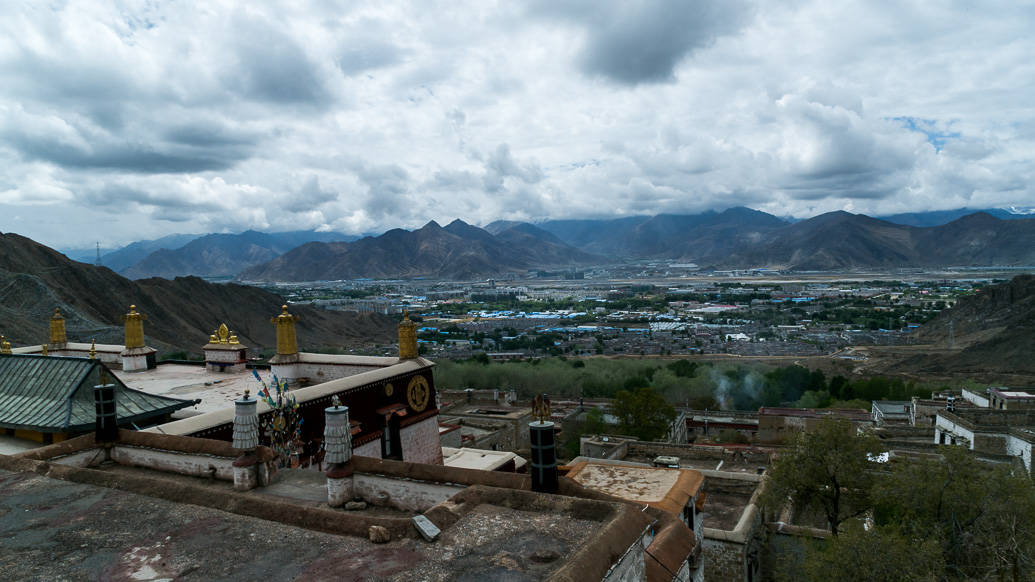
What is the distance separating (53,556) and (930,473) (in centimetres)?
1635

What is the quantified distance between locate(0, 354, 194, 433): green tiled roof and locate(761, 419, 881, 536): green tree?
1428cm

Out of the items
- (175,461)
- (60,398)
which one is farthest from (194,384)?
(175,461)

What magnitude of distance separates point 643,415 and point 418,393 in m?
17.6

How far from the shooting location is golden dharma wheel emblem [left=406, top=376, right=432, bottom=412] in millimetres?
15320

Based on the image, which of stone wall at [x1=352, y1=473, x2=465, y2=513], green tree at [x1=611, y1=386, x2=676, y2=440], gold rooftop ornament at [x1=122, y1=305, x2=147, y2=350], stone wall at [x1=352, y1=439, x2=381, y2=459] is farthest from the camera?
green tree at [x1=611, y1=386, x2=676, y2=440]

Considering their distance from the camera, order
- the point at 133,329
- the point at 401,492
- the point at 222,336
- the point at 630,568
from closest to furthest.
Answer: the point at 630,568 → the point at 401,492 → the point at 133,329 → the point at 222,336

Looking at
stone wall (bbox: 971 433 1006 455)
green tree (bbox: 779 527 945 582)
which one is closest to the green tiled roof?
green tree (bbox: 779 527 945 582)

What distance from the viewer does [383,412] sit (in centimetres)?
1407

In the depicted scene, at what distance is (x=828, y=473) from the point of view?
15516mm

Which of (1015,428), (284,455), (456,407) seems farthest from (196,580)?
(456,407)

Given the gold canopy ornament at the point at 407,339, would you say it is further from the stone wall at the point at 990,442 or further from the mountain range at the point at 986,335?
the mountain range at the point at 986,335

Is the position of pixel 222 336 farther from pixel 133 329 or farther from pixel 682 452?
pixel 682 452

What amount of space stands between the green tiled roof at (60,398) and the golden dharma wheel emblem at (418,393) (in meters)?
5.02

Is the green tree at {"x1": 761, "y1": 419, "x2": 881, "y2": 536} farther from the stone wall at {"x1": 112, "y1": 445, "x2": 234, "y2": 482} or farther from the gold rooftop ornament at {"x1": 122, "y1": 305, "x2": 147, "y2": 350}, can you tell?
the gold rooftop ornament at {"x1": 122, "y1": 305, "x2": 147, "y2": 350}
